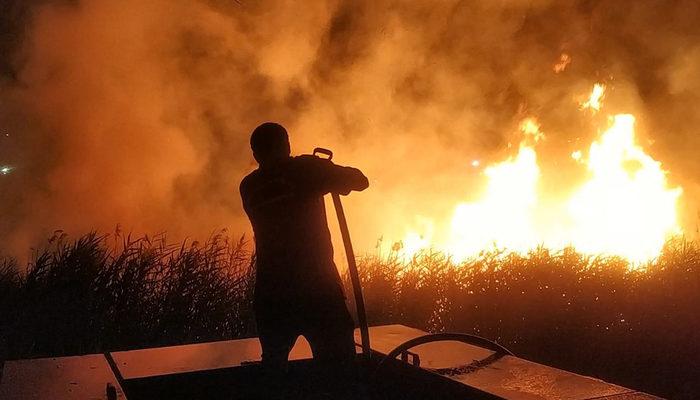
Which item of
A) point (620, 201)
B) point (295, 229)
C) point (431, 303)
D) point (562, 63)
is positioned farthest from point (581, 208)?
point (295, 229)

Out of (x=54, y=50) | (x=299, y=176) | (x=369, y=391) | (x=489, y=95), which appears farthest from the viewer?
(x=489, y=95)

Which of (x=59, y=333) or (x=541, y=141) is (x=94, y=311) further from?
(x=541, y=141)

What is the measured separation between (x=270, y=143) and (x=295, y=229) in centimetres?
43

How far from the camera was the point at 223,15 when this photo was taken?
38.7 ft

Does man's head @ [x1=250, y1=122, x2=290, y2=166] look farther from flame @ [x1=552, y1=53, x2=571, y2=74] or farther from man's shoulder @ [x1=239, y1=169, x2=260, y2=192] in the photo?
flame @ [x1=552, y1=53, x2=571, y2=74]

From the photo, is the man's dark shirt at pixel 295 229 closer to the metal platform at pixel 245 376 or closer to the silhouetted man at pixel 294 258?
the silhouetted man at pixel 294 258

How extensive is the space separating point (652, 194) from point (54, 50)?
979 centimetres

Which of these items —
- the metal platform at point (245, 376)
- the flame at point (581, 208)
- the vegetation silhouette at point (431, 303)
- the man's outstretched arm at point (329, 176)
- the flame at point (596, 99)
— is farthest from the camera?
the flame at point (596, 99)

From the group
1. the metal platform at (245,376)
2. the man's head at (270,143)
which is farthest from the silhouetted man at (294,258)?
the metal platform at (245,376)

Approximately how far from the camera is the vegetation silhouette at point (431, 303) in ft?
18.1

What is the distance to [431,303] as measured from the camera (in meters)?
6.87

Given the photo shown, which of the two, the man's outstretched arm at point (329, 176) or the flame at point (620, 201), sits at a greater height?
the flame at point (620, 201)

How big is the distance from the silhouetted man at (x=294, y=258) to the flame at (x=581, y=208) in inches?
264

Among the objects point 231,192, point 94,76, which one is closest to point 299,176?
point 94,76
